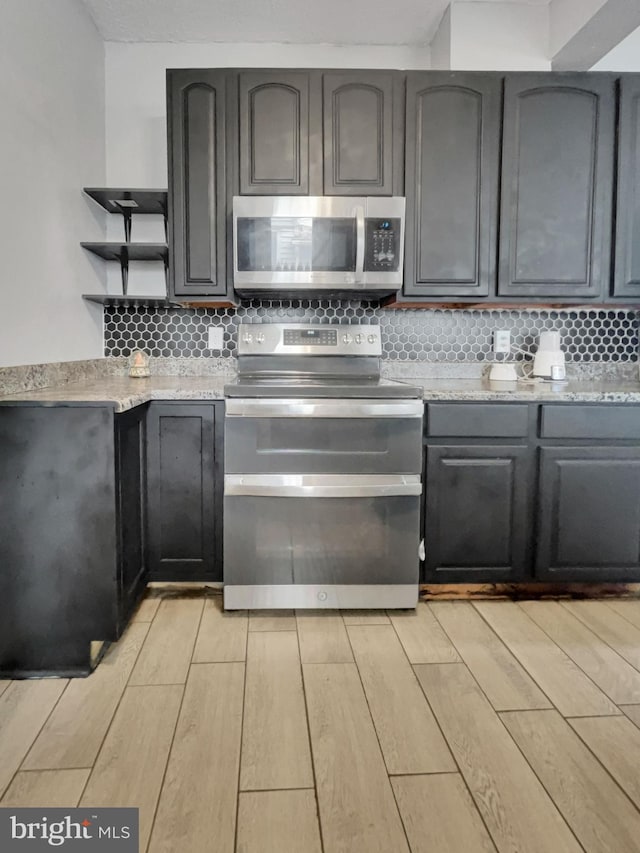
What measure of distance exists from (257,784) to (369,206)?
2107mm

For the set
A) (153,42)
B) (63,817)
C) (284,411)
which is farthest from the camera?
(153,42)

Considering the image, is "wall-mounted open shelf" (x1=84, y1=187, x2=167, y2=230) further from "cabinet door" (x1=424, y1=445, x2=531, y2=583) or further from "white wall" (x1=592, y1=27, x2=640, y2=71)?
"white wall" (x1=592, y1=27, x2=640, y2=71)

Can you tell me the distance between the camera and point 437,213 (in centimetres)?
256

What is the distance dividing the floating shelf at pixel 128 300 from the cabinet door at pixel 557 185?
1.56 meters

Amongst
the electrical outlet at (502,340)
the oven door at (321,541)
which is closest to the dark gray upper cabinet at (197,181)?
the oven door at (321,541)

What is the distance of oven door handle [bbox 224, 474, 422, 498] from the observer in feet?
7.33

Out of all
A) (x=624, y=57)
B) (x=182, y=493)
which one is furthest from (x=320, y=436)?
(x=624, y=57)

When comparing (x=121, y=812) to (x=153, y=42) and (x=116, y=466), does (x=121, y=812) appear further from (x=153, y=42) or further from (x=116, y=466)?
(x=153, y=42)

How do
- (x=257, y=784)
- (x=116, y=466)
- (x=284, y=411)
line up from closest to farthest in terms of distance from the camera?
(x=257, y=784) < (x=116, y=466) < (x=284, y=411)

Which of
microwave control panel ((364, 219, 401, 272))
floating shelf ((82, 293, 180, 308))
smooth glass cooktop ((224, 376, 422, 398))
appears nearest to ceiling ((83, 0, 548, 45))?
microwave control panel ((364, 219, 401, 272))

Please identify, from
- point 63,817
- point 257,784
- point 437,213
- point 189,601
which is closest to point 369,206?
point 437,213

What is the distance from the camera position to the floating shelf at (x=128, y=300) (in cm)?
265

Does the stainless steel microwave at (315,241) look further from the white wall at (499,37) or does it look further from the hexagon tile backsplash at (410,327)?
the white wall at (499,37)

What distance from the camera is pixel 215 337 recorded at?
2.92 metres
